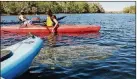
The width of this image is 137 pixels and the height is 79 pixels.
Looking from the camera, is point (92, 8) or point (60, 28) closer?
point (60, 28)

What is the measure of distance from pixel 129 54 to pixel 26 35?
8.24 meters

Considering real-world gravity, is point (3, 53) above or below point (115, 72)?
above

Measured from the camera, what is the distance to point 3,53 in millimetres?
6547

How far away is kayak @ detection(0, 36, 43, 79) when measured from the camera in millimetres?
6000

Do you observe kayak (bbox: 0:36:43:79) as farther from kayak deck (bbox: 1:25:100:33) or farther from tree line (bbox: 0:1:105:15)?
tree line (bbox: 0:1:105:15)

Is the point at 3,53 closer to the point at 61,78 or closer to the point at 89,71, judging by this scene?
the point at 61,78

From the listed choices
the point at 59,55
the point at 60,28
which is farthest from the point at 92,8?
the point at 59,55

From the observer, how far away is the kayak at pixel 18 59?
6000mm

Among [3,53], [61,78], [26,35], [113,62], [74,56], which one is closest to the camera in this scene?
[3,53]

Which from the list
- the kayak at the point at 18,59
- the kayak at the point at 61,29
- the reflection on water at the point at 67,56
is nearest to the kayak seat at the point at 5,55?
the kayak at the point at 18,59

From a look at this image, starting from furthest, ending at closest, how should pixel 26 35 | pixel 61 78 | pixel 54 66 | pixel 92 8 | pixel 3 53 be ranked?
1. pixel 92 8
2. pixel 26 35
3. pixel 54 66
4. pixel 61 78
5. pixel 3 53

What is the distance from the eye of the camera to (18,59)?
257 inches

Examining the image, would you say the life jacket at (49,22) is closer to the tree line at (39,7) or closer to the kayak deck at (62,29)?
the kayak deck at (62,29)

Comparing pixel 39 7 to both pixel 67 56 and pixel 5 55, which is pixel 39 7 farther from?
pixel 5 55
